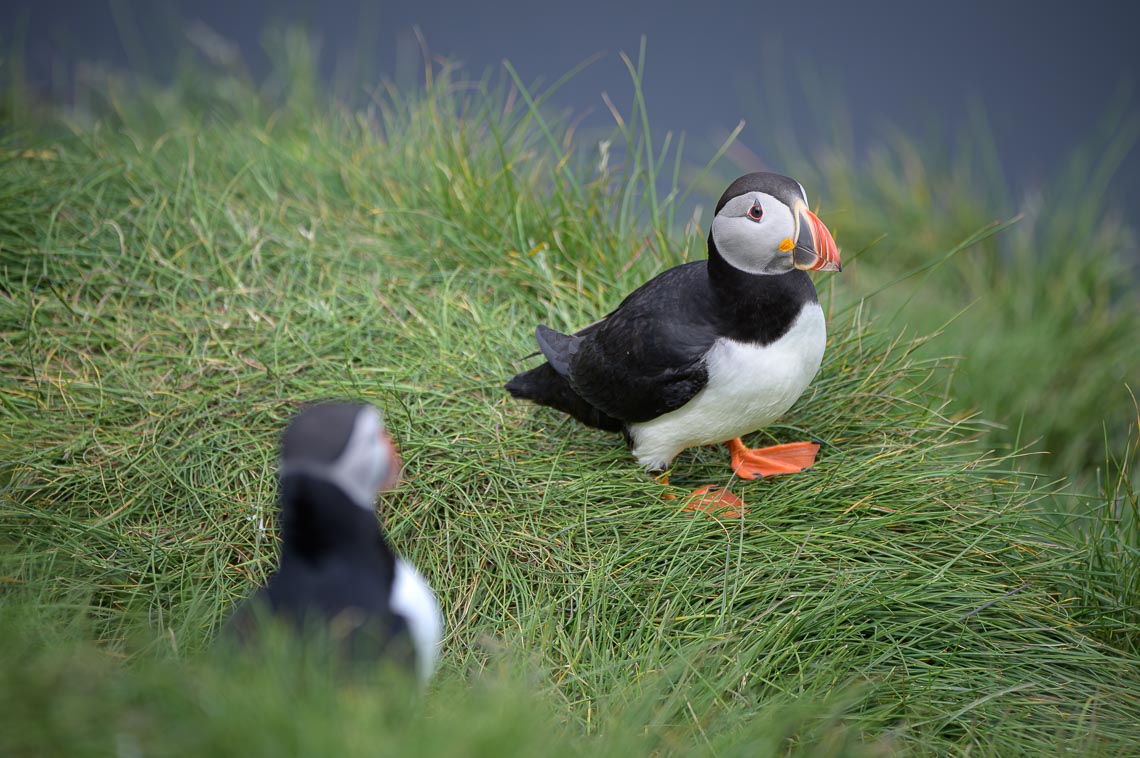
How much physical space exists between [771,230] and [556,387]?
0.86 meters

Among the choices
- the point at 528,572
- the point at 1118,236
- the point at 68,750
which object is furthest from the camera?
the point at 1118,236

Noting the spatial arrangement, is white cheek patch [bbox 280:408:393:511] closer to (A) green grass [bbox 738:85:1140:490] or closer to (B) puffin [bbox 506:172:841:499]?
(B) puffin [bbox 506:172:841:499]

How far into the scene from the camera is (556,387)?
9.70ft

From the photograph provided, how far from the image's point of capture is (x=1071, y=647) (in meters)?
2.46

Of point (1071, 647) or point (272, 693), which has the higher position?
point (272, 693)

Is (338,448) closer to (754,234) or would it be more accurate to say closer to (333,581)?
(333,581)

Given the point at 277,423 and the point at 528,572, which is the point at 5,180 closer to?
the point at 277,423

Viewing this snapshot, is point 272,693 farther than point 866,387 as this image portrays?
No

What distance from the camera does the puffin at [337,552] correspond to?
167 centimetres

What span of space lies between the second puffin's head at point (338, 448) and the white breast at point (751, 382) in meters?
1.15

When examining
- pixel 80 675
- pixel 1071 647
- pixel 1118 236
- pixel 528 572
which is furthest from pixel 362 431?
pixel 1118 236

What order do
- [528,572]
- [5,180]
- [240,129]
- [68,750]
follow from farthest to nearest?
1. [240,129]
2. [5,180]
3. [528,572]
4. [68,750]

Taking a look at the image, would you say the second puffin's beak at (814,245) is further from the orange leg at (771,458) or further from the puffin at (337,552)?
the puffin at (337,552)

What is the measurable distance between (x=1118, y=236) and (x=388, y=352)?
15.0 ft
